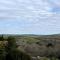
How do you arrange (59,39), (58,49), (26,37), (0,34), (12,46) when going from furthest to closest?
(26,37)
(59,39)
(58,49)
(0,34)
(12,46)

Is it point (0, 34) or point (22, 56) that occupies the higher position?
point (0, 34)

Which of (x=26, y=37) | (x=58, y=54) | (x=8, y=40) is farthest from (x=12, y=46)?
(x=26, y=37)

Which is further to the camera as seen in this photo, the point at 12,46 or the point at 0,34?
the point at 0,34

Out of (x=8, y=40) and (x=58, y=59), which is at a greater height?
(x=8, y=40)

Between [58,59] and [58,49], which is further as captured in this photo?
[58,49]

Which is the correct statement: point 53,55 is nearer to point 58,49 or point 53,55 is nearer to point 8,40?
point 58,49

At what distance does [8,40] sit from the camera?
35281mm

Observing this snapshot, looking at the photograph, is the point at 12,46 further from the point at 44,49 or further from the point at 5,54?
the point at 44,49

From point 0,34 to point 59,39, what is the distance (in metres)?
22.1

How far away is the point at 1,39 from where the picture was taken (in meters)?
42.3

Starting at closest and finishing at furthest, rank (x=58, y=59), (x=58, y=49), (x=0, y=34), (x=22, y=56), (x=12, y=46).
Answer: (x=22, y=56)
(x=12, y=46)
(x=58, y=59)
(x=0, y=34)
(x=58, y=49)

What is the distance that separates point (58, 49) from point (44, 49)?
228 cm

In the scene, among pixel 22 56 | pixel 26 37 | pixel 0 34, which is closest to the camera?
pixel 22 56

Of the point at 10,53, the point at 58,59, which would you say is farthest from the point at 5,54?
the point at 58,59
